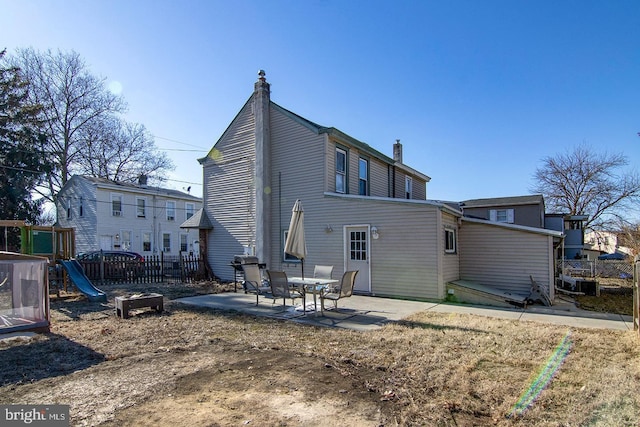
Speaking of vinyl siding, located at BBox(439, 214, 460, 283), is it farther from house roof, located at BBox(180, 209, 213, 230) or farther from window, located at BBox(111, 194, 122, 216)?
window, located at BBox(111, 194, 122, 216)

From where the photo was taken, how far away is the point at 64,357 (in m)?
5.31

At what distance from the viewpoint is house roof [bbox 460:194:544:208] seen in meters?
26.2

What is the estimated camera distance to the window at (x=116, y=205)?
26547mm

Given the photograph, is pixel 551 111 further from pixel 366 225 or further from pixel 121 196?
pixel 121 196

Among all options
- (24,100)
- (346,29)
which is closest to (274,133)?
(346,29)

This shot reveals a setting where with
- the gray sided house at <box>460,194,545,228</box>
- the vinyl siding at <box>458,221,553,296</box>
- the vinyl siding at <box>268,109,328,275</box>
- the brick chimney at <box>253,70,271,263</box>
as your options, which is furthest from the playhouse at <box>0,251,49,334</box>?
the gray sided house at <box>460,194,545,228</box>

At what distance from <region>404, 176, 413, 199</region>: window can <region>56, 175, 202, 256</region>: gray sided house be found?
20.3 meters

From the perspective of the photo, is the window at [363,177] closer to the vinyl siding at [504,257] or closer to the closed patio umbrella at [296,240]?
the vinyl siding at [504,257]

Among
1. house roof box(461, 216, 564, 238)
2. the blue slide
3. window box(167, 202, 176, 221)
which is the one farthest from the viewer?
window box(167, 202, 176, 221)

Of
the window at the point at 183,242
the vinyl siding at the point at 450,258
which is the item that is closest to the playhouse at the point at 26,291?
the vinyl siding at the point at 450,258

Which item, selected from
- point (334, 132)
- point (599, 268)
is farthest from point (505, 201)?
point (334, 132)

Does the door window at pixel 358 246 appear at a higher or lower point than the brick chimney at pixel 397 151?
lower

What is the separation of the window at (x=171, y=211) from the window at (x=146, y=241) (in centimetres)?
219

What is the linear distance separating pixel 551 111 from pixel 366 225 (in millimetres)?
10026
